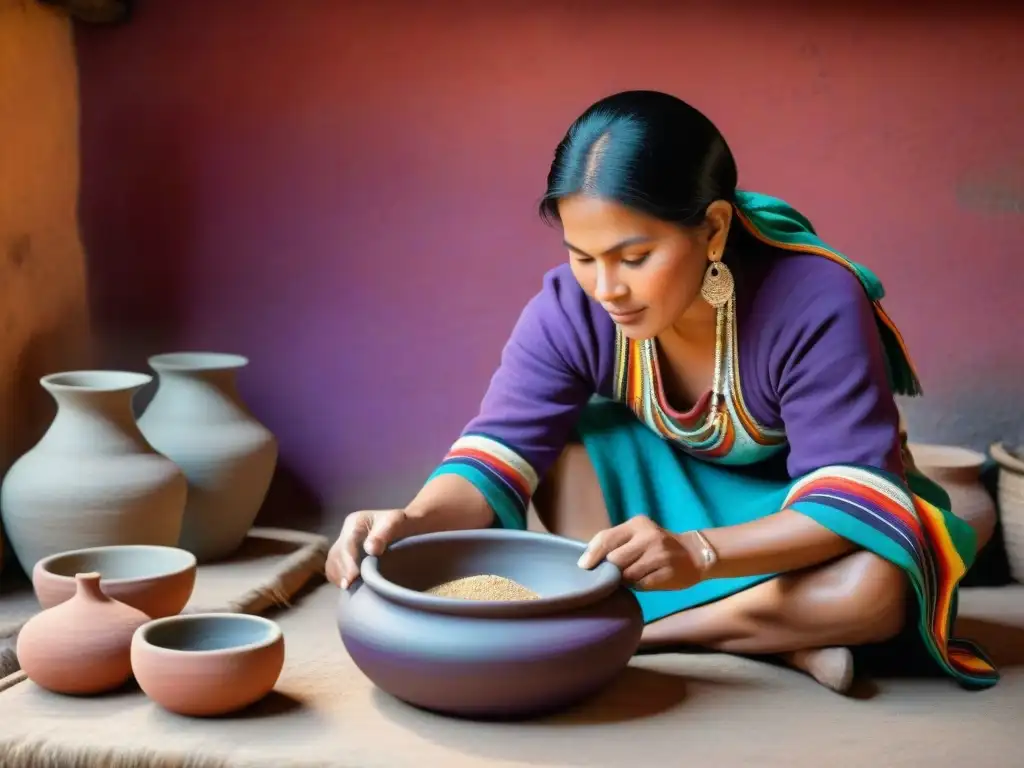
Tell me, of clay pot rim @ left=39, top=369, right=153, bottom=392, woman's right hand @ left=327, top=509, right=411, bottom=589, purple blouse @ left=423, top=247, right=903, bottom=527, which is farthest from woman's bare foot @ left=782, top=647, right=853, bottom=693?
clay pot rim @ left=39, top=369, right=153, bottom=392

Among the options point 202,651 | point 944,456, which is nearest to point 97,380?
point 202,651

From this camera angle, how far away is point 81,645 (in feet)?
6.43

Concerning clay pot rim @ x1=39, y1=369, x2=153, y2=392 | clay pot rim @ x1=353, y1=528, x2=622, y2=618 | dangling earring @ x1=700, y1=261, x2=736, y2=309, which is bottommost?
clay pot rim @ x1=353, y1=528, x2=622, y2=618

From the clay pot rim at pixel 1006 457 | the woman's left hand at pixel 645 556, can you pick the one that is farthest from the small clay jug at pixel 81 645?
the clay pot rim at pixel 1006 457

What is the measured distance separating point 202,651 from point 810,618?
3.19 ft

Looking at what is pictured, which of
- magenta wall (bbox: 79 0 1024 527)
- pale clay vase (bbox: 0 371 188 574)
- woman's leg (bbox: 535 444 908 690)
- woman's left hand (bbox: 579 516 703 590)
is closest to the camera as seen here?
woman's left hand (bbox: 579 516 703 590)

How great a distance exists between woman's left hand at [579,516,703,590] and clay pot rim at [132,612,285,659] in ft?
1.62

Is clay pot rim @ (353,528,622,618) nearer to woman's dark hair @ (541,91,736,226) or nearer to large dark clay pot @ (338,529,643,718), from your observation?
large dark clay pot @ (338,529,643,718)

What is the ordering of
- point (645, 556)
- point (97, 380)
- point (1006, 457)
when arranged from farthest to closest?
point (1006, 457)
point (97, 380)
point (645, 556)

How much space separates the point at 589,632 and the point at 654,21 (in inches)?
70.1

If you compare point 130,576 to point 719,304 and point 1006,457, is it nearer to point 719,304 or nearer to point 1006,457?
point 719,304

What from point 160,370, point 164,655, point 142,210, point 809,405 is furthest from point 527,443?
point 142,210

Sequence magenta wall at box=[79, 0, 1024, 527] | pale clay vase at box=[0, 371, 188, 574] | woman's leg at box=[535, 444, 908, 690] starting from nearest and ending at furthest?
woman's leg at box=[535, 444, 908, 690]
pale clay vase at box=[0, 371, 188, 574]
magenta wall at box=[79, 0, 1024, 527]

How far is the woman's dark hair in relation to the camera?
6.41 ft
